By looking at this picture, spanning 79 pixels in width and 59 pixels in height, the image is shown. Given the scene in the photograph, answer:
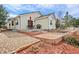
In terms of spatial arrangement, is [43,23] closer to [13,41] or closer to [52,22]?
[52,22]

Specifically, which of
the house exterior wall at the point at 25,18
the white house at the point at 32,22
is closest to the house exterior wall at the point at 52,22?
the white house at the point at 32,22

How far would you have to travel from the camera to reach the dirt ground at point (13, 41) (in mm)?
1810

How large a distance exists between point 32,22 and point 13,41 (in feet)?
0.89

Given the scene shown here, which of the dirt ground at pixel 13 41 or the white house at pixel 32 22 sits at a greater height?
the white house at pixel 32 22

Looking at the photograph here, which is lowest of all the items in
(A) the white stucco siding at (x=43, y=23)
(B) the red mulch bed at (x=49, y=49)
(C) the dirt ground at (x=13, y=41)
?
(B) the red mulch bed at (x=49, y=49)

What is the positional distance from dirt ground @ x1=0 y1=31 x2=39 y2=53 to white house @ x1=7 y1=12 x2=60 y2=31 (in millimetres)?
72

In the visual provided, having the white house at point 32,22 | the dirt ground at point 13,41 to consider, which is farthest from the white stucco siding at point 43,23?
the dirt ground at point 13,41

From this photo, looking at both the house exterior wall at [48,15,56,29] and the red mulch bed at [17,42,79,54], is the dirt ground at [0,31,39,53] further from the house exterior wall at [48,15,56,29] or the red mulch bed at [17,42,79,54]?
the house exterior wall at [48,15,56,29]

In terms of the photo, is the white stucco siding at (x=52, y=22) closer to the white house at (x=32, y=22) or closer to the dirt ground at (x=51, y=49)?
the white house at (x=32, y=22)

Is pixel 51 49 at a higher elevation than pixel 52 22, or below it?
below

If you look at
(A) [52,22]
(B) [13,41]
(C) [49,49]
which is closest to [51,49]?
(C) [49,49]

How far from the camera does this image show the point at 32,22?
183 cm

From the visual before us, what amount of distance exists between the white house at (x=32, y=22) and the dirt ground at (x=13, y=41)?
72 mm

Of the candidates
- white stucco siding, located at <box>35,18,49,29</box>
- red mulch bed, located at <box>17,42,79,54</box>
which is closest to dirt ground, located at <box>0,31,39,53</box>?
red mulch bed, located at <box>17,42,79,54</box>
